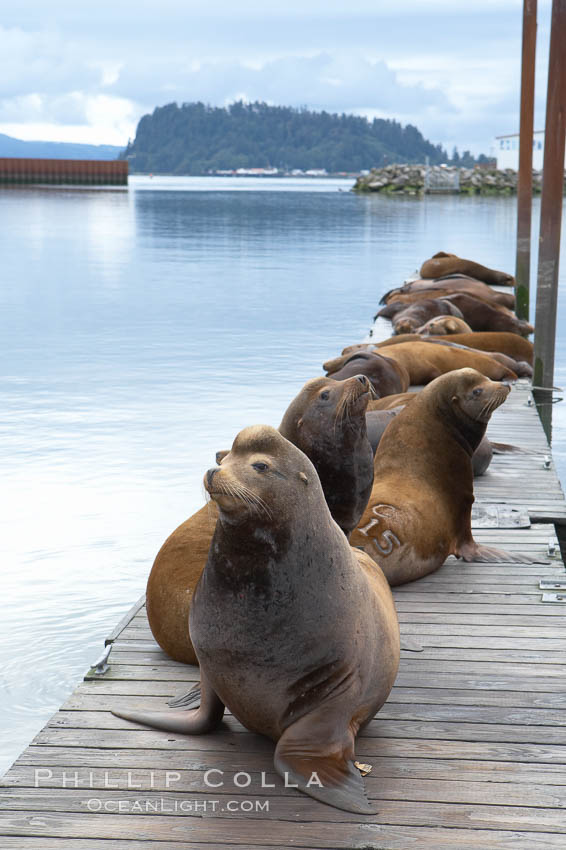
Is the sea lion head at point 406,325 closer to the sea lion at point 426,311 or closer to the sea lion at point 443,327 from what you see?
the sea lion at point 426,311

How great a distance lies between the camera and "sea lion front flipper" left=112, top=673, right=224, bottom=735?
307cm

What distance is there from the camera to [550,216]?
31.1ft

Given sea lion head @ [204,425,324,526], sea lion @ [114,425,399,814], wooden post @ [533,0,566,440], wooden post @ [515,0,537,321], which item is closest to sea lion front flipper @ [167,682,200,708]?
sea lion @ [114,425,399,814]

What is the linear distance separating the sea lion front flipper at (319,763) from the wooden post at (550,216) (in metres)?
6.96

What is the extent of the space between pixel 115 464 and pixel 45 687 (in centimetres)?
385

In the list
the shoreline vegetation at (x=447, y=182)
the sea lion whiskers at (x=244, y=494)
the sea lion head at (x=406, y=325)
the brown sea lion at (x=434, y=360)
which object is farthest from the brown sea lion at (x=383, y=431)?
the shoreline vegetation at (x=447, y=182)

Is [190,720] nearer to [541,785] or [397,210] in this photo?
[541,785]

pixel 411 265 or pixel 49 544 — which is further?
pixel 411 265

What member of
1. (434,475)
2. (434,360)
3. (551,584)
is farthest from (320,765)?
(434,360)

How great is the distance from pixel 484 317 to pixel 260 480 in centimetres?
1001

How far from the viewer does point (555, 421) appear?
989cm

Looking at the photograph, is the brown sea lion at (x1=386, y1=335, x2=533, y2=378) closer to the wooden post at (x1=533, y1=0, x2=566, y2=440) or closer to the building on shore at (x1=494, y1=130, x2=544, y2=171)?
the wooden post at (x1=533, y1=0, x2=566, y2=440)

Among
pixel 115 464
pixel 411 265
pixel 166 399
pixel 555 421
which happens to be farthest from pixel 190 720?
pixel 411 265

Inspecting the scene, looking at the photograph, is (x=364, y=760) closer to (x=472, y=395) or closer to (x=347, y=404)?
(x=347, y=404)
